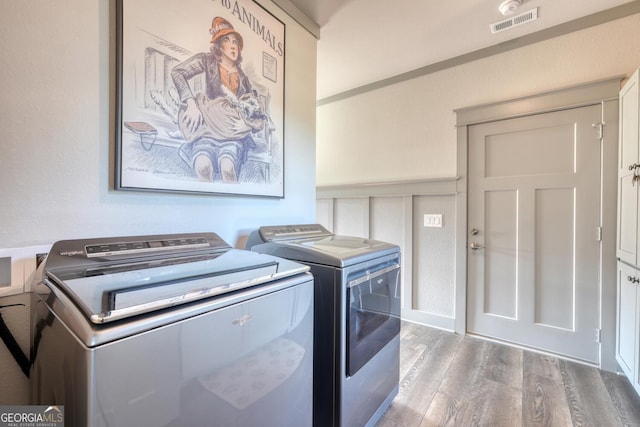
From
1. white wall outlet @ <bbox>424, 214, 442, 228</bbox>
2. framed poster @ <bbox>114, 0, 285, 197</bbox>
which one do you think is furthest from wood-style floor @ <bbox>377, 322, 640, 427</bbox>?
framed poster @ <bbox>114, 0, 285, 197</bbox>

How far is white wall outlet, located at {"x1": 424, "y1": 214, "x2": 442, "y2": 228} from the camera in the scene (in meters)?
2.79

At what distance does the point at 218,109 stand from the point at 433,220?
2.22 m

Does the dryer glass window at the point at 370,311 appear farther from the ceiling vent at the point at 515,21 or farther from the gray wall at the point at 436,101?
the ceiling vent at the point at 515,21

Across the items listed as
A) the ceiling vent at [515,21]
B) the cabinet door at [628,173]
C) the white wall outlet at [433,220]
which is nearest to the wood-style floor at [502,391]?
the cabinet door at [628,173]

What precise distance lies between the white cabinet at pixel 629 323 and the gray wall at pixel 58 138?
2679 millimetres

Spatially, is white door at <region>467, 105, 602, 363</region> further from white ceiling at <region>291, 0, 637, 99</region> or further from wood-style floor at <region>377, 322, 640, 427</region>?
white ceiling at <region>291, 0, 637, 99</region>

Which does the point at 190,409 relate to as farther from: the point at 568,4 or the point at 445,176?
the point at 568,4

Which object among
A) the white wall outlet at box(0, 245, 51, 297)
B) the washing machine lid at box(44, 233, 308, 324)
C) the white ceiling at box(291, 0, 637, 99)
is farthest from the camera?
the white ceiling at box(291, 0, 637, 99)

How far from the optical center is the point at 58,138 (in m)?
1.03

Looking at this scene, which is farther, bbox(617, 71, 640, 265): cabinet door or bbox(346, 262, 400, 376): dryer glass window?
bbox(617, 71, 640, 265): cabinet door

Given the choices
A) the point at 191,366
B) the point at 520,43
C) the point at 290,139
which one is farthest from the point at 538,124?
the point at 191,366

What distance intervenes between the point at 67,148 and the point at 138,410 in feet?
3.18

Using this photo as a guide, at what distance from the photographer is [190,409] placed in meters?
0.71

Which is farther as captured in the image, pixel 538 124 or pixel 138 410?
pixel 538 124
